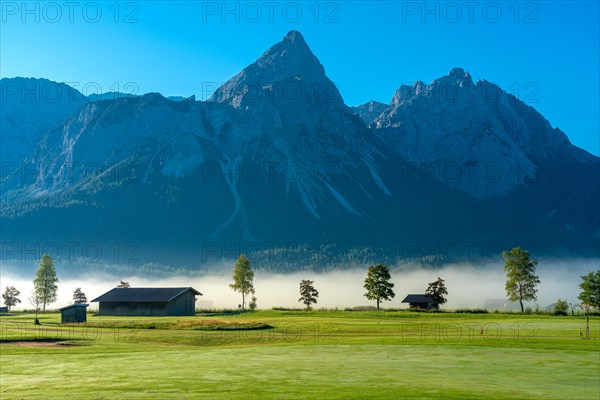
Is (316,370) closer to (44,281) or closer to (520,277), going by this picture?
(520,277)

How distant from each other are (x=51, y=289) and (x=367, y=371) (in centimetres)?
12587

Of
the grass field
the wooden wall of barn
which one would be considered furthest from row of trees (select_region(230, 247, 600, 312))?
the grass field

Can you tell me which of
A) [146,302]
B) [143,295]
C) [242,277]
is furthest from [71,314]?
[242,277]

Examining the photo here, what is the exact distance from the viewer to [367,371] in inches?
1200

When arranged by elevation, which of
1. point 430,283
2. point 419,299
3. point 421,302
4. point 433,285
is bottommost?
point 421,302

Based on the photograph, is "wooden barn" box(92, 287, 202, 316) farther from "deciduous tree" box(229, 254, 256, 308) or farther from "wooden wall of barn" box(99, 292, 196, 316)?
"deciduous tree" box(229, 254, 256, 308)

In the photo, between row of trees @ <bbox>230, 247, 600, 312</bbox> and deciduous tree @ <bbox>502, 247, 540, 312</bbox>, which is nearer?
row of trees @ <bbox>230, 247, 600, 312</bbox>

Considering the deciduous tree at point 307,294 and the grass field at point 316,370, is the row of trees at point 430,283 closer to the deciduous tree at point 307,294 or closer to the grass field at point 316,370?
the deciduous tree at point 307,294

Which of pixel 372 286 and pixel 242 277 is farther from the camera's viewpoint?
pixel 242 277

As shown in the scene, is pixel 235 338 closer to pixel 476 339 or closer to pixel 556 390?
pixel 476 339

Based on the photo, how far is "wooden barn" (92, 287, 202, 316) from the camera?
117500 mm

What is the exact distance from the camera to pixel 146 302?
118 metres

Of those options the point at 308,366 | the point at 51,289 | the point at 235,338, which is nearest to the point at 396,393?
the point at 308,366

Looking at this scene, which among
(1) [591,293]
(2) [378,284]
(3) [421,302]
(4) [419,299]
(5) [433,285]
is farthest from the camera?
(4) [419,299]
